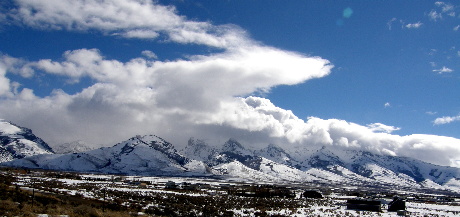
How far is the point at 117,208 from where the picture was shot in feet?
130

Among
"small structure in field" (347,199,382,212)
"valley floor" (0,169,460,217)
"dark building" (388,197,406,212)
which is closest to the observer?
"valley floor" (0,169,460,217)

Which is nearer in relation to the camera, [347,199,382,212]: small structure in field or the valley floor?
the valley floor

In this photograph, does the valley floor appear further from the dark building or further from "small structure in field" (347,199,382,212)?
the dark building

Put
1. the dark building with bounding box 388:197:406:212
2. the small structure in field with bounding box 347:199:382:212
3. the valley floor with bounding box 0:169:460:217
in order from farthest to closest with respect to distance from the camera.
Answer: the dark building with bounding box 388:197:406:212, the small structure in field with bounding box 347:199:382:212, the valley floor with bounding box 0:169:460:217

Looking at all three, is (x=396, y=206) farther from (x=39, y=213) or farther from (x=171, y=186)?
(x=171, y=186)

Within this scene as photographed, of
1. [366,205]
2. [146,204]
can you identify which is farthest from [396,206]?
[146,204]

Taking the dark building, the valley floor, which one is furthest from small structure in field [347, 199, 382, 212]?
the dark building

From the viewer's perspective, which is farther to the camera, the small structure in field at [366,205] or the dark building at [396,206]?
the dark building at [396,206]

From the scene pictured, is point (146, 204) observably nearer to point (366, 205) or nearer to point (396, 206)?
point (366, 205)

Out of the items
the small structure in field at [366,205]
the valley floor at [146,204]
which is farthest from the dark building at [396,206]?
the small structure in field at [366,205]

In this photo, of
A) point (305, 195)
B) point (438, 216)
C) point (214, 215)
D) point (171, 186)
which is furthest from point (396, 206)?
point (171, 186)

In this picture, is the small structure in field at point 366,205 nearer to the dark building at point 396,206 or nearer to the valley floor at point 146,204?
the valley floor at point 146,204

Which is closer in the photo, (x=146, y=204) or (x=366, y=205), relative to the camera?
(x=146, y=204)

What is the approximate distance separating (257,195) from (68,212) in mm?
68275
